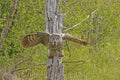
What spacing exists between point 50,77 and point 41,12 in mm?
4824

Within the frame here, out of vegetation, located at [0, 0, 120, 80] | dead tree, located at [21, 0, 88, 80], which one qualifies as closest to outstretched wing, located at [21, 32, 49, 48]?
dead tree, located at [21, 0, 88, 80]

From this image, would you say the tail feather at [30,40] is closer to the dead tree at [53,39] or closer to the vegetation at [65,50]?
the dead tree at [53,39]

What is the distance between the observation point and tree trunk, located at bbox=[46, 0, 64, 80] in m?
2.68

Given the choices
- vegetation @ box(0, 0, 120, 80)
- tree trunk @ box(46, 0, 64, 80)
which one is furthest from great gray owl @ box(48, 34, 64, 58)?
vegetation @ box(0, 0, 120, 80)

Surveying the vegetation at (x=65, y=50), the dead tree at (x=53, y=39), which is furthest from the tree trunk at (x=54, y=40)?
the vegetation at (x=65, y=50)

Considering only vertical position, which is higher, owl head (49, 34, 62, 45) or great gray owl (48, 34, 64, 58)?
owl head (49, 34, 62, 45)

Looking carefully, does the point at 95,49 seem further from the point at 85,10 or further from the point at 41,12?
the point at 41,12

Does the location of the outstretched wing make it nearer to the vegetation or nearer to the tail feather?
the tail feather

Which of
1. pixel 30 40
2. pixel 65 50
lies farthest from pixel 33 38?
pixel 65 50

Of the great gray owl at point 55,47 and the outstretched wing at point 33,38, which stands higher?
the outstretched wing at point 33,38

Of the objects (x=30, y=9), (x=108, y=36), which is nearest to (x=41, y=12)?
(x=30, y=9)

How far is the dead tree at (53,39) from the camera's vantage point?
2682 mm

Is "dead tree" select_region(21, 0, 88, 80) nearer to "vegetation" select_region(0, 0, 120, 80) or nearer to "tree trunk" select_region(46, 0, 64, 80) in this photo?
"tree trunk" select_region(46, 0, 64, 80)

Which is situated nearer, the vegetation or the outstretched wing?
the outstretched wing
